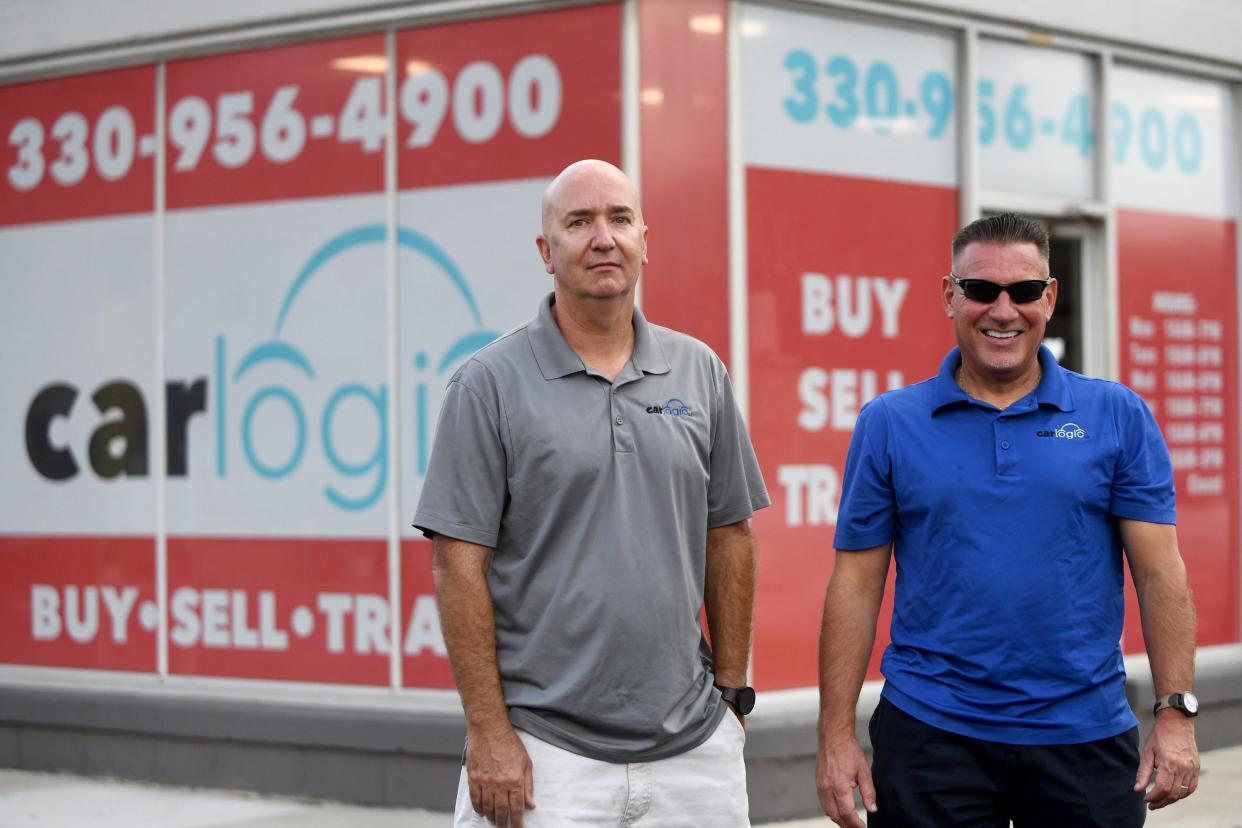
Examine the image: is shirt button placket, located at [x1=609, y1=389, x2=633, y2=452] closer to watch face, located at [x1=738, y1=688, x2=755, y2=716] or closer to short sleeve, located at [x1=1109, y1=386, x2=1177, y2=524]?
watch face, located at [x1=738, y1=688, x2=755, y2=716]

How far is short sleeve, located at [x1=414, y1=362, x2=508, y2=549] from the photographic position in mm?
3539

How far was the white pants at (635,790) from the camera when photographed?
355 cm

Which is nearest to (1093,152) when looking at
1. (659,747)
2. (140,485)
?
(140,485)

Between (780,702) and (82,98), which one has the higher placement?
(82,98)

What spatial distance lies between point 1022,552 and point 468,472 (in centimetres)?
113

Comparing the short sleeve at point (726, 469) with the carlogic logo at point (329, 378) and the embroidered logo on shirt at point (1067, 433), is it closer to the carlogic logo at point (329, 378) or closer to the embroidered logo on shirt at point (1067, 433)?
the embroidered logo on shirt at point (1067, 433)

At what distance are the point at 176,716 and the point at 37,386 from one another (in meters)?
1.94

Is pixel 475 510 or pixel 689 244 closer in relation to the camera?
pixel 475 510

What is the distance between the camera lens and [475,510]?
140 inches

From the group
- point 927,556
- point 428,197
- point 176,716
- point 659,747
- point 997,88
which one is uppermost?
point 997,88

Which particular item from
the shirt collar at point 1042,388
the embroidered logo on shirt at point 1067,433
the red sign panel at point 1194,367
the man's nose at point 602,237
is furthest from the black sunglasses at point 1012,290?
the red sign panel at point 1194,367

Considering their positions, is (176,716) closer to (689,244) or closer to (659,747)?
(689,244)

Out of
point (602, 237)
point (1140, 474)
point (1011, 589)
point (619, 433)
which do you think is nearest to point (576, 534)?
point (619, 433)

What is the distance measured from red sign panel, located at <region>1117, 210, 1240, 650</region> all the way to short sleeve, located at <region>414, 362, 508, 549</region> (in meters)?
6.26
